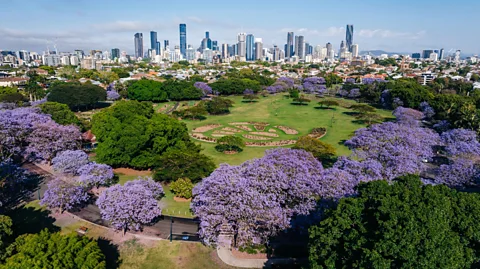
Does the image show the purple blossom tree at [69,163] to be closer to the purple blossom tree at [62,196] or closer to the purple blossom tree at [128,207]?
the purple blossom tree at [62,196]

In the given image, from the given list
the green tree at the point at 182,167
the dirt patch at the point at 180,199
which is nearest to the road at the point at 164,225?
the dirt patch at the point at 180,199

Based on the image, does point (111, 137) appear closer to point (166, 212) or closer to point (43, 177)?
point (43, 177)

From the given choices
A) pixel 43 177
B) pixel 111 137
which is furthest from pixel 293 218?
pixel 43 177

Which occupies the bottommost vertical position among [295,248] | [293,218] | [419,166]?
[295,248]

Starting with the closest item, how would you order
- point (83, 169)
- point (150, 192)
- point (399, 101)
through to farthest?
point (150, 192) → point (83, 169) → point (399, 101)

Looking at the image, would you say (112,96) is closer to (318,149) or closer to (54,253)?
(318,149)

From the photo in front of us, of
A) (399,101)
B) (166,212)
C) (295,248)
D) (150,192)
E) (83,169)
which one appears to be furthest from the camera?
(399,101)

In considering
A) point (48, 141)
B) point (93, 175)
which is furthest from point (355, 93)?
point (93, 175)

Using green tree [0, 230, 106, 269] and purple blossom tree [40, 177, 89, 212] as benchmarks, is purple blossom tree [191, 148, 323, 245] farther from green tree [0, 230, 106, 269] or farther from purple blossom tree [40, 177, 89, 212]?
purple blossom tree [40, 177, 89, 212]
